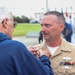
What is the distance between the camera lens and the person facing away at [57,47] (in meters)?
3.31

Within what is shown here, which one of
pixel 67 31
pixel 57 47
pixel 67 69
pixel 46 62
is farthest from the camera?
pixel 67 31

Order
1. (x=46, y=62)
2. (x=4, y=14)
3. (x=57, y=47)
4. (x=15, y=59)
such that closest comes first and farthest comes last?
(x=15, y=59)
(x=4, y=14)
(x=46, y=62)
(x=57, y=47)

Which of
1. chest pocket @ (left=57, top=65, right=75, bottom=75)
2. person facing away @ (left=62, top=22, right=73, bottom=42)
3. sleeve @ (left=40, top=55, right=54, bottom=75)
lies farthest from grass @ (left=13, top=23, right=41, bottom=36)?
sleeve @ (left=40, top=55, right=54, bottom=75)

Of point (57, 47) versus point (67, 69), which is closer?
point (67, 69)

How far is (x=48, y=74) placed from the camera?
2.39 meters

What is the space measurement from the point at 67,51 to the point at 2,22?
1.23m

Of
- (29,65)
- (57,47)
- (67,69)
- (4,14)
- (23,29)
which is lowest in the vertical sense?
(23,29)

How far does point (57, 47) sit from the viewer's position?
3.49 meters

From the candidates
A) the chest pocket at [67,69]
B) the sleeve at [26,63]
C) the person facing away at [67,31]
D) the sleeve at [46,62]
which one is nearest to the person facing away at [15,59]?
the sleeve at [26,63]

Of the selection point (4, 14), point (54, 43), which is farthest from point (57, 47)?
point (4, 14)

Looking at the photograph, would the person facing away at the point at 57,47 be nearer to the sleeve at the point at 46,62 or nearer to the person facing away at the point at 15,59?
the sleeve at the point at 46,62

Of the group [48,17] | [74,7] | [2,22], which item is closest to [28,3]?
[74,7]

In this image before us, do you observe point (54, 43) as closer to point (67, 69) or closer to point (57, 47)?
point (57, 47)

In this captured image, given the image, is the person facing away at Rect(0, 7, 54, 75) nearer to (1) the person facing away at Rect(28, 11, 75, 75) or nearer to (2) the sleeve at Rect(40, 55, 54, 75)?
(2) the sleeve at Rect(40, 55, 54, 75)
